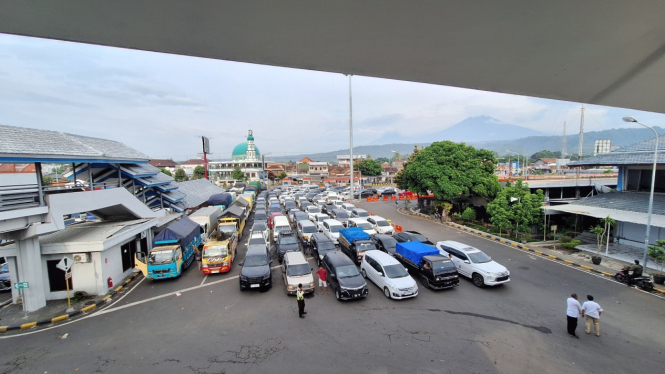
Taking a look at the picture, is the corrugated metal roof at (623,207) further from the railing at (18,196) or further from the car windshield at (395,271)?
the railing at (18,196)

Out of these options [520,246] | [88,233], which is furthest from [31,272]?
[520,246]

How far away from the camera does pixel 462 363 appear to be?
6836mm

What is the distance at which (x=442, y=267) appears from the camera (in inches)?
435

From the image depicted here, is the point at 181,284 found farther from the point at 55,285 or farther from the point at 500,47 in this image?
the point at 500,47

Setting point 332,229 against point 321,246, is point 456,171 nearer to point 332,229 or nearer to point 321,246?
point 332,229

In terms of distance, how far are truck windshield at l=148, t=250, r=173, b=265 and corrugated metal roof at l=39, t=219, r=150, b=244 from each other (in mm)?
1684

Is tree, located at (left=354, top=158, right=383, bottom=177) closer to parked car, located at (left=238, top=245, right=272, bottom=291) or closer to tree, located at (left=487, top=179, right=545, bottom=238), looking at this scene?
tree, located at (left=487, top=179, right=545, bottom=238)

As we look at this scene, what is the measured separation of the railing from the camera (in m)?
8.54

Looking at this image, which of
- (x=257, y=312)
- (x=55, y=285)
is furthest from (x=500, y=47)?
(x=55, y=285)

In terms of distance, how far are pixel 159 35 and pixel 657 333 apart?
12929mm

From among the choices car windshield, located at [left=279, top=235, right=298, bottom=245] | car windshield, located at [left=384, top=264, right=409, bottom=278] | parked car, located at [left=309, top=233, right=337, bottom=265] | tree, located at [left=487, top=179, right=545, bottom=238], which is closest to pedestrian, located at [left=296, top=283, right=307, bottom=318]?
car windshield, located at [left=384, top=264, right=409, bottom=278]

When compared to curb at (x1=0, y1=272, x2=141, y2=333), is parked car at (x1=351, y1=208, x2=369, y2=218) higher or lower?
higher

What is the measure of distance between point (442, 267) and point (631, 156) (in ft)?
51.0

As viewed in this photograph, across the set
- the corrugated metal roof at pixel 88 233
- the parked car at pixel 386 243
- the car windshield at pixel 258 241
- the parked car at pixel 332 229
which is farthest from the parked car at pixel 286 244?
the corrugated metal roof at pixel 88 233
